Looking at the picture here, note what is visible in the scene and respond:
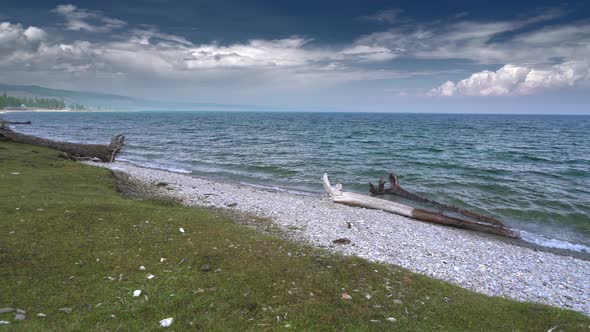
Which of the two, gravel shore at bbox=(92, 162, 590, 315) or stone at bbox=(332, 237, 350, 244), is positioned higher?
stone at bbox=(332, 237, 350, 244)

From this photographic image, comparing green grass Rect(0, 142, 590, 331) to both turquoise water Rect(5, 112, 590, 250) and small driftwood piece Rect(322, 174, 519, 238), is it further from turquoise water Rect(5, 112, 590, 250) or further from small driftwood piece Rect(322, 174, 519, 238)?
turquoise water Rect(5, 112, 590, 250)

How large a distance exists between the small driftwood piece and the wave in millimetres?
779

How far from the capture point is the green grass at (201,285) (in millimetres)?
6852

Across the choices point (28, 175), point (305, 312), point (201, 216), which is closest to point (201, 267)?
point (305, 312)

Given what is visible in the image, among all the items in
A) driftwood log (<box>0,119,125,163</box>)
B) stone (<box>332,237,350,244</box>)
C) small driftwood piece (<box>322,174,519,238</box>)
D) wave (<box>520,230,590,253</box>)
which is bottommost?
wave (<box>520,230,590,253</box>)

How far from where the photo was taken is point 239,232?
12.7 metres

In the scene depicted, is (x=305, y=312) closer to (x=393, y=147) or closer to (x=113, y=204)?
(x=113, y=204)

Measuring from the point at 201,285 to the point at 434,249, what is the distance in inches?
413

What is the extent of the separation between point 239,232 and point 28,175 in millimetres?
15107

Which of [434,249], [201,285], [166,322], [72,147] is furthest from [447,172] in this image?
[72,147]

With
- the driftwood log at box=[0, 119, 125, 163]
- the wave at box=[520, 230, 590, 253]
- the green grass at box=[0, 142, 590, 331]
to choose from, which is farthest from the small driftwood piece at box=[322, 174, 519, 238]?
the driftwood log at box=[0, 119, 125, 163]

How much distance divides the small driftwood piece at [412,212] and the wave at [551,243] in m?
0.78

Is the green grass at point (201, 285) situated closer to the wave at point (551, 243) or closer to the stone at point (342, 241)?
the stone at point (342, 241)

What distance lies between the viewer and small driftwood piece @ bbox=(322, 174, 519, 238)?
18.0 meters
